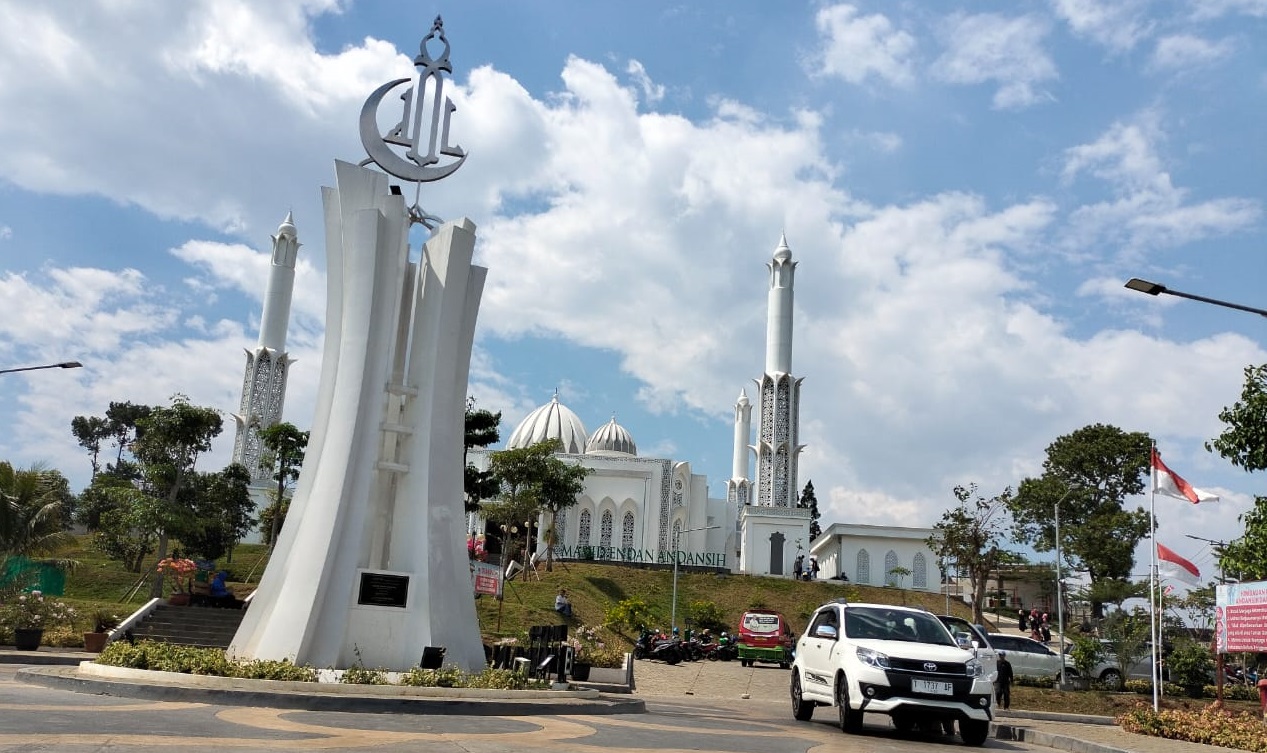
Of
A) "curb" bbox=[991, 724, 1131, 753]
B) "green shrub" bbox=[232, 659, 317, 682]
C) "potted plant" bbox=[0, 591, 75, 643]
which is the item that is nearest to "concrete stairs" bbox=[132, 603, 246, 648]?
"potted plant" bbox=[0, 591, 75, 643]

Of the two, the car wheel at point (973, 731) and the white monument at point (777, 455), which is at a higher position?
the white monument at point (777, 455)

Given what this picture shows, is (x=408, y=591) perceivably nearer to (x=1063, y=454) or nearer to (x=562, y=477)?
(x=562, y=477)

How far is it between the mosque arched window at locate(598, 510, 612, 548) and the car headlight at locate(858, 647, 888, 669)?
53.2 m

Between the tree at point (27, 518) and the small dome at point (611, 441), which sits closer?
the tree at point (27, 518)

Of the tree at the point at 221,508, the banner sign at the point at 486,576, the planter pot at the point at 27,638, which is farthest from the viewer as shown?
the tree at the point at 221,508

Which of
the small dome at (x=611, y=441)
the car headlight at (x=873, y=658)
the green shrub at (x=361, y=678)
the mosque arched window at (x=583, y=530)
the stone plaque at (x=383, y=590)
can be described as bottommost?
the green shrub at (x=361, y=678)

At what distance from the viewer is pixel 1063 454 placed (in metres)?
51.7

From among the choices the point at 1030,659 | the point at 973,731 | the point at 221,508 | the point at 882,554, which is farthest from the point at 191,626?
the point at 882,554

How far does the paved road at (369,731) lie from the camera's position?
23.7 ft

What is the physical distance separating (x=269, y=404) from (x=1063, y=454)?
4624 cm

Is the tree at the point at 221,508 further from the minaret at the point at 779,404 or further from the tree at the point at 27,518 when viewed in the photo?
the minaret at the point at 779,404

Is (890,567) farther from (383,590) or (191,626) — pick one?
(383,590)

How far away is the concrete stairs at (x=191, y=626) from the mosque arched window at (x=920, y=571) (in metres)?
45.4

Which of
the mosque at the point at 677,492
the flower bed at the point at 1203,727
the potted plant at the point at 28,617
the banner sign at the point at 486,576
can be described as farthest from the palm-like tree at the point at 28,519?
the mosque at the point at 677,492
